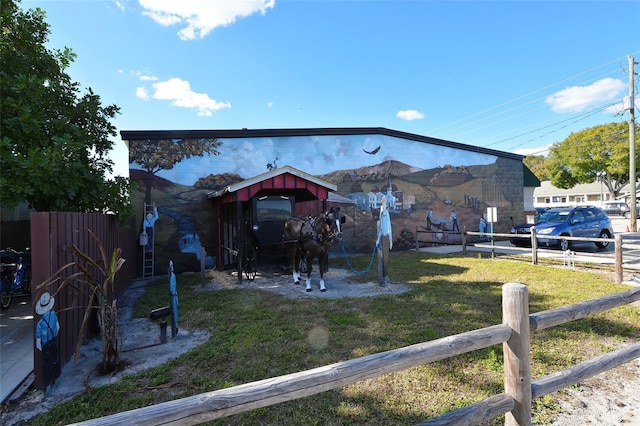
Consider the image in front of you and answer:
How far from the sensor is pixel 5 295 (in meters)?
6.85

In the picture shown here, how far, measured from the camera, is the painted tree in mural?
11.2 metres

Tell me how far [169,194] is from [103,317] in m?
8.44

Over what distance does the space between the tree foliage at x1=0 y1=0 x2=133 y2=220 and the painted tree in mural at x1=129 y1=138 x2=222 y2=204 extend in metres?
4.14

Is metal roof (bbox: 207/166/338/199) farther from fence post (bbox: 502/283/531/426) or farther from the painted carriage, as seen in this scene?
fence post (bbox: 502/283/531/426)

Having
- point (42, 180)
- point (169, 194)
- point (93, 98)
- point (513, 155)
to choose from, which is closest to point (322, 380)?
point (42, 180)

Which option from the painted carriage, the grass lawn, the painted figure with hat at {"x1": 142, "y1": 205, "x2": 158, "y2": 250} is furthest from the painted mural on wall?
the grass lawn

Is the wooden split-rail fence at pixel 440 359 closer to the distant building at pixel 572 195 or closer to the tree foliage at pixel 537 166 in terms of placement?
the tree foliage at pixel 537 166

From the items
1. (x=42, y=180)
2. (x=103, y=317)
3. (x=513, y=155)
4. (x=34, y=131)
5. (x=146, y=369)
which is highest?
(x=513, y=155)

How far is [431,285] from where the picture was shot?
791 cm

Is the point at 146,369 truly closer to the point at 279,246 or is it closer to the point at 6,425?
the point at 6,425

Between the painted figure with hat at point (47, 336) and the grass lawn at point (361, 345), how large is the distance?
51cm

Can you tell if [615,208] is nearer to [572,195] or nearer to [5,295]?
[572,195]

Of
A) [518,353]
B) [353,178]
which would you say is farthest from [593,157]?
[518,353]

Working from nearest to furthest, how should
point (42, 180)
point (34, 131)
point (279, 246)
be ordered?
point (42, 180) < point (34, 131) < point (279, 246)
